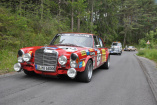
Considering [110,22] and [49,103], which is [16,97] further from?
[110,22]

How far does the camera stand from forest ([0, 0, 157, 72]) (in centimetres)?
943

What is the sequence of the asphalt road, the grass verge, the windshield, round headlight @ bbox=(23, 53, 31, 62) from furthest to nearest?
the grass verge
the windshield
round headlight @ bbox=(23, 53, 31, 62)
the asphalt road

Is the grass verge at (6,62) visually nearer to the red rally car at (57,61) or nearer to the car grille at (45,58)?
the red rally car at (57,61)

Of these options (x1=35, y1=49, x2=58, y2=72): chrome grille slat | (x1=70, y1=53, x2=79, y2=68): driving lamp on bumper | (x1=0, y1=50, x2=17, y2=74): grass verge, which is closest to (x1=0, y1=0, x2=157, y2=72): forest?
(x1=0, y1=50, x2=17, y2=74): grass verge

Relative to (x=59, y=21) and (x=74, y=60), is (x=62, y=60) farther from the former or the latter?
(x=59, y=21)

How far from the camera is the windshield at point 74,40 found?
19.2ft

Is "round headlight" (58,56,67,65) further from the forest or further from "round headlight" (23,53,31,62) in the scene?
the forest

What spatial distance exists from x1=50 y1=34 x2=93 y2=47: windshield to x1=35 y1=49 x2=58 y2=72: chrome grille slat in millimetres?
1319

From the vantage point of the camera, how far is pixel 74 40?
5.94 meters

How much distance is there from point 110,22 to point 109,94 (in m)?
42.7

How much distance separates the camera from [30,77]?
210 inches

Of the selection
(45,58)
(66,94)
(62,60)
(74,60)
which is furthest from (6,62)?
(66,94)

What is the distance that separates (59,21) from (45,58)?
587 inches

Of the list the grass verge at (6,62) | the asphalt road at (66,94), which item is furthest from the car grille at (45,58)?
the grass verge at (6,62)
